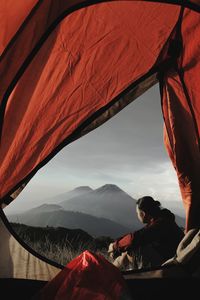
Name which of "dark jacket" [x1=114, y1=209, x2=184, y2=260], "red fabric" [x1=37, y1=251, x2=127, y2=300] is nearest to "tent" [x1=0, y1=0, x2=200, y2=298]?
"dark jacket" [x1=114, y1=209, x2=184, y2=260]

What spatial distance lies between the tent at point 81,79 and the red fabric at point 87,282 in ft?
1.06

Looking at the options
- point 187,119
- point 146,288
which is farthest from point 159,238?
point 187,119

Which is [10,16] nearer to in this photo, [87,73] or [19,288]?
[87,73]

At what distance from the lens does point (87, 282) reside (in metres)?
1.38

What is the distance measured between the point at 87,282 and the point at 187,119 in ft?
4.25

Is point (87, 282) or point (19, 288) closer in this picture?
point (87, 282)

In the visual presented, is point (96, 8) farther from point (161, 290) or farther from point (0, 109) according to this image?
point (161, 290)

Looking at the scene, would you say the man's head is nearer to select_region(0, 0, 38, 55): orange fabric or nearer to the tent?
the tent

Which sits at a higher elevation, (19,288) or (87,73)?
(87,73)

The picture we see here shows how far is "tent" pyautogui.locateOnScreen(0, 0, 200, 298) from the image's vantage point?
61.6 inches

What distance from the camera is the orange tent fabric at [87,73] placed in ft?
5.13

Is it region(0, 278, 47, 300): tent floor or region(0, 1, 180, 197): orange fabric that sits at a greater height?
region(0, 1, 180, 197): orange fabric

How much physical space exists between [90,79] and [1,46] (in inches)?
Answer: 25.1

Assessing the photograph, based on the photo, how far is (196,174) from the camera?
7.51ft
